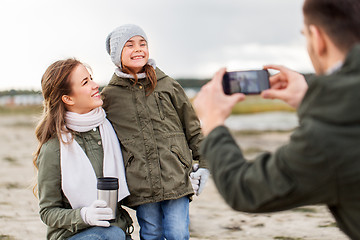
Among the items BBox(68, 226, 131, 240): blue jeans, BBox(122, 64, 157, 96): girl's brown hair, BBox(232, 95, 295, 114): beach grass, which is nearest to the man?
BBox(68, 226, 131, 240): blue jeans

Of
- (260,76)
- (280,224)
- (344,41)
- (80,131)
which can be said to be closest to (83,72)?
(80,131)

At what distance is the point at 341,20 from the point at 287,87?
23.4 inches

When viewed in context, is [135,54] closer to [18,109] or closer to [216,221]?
[216,221]

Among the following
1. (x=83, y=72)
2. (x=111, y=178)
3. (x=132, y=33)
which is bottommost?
(x=111, y=178)

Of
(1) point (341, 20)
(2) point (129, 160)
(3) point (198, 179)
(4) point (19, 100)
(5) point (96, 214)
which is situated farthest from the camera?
(4) point (19, 100)

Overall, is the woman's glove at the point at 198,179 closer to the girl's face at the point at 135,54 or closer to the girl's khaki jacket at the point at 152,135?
the girl's khaki jacket at the point at 152,135

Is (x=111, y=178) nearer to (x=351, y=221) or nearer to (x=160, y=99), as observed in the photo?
(x=160, y=99)

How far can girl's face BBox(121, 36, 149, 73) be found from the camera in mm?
3367

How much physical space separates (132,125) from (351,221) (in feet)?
Answer: 6.30

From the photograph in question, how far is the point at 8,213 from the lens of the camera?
19.5 feet

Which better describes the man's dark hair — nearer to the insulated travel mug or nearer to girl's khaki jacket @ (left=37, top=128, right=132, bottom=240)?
the insulated travel mug

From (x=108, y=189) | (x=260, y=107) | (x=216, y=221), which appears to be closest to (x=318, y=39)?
(x=108, y=189)

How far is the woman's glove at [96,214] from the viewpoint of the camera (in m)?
2.97

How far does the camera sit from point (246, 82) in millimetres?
2191
